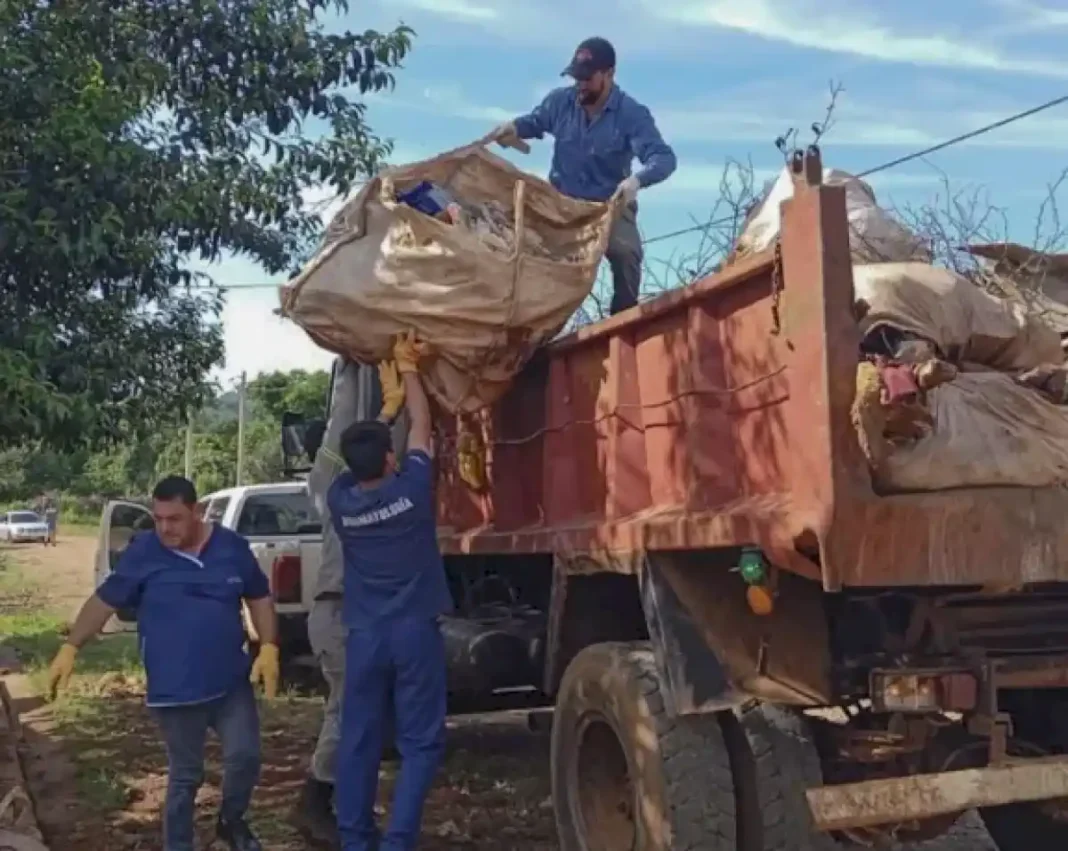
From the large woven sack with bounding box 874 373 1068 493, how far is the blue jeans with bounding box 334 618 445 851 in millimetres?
2266

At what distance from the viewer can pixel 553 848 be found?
6.38 m

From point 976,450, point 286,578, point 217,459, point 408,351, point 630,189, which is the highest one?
point 217,459

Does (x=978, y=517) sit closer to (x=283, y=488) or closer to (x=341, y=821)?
(x=341, y=821)

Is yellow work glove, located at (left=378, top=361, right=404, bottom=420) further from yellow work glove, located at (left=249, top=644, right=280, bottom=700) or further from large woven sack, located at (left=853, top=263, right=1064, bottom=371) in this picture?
large woven sack, located at (left=853, top=263, right=1064, bottom=371)

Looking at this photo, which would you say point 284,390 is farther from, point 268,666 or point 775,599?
point 775,599

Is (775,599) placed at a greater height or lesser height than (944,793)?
greater

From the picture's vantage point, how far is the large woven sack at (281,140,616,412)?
17.3 ft

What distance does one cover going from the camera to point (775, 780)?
452 cm

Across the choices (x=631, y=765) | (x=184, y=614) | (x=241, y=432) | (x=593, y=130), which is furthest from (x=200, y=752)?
(x=241, y=432)

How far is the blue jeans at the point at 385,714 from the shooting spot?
5.50m

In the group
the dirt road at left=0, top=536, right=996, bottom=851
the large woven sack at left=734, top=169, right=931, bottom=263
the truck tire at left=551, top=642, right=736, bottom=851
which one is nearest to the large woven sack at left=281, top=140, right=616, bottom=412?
the large woven sack at left=734, top=169, right=931, bottom=263

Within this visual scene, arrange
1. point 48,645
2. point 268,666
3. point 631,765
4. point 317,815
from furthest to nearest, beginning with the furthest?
point 48,645, point 317,815, point 268,666, point 631,765

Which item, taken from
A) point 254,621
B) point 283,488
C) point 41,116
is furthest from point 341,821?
point 283,488

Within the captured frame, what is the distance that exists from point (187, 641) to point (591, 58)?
3169mm
